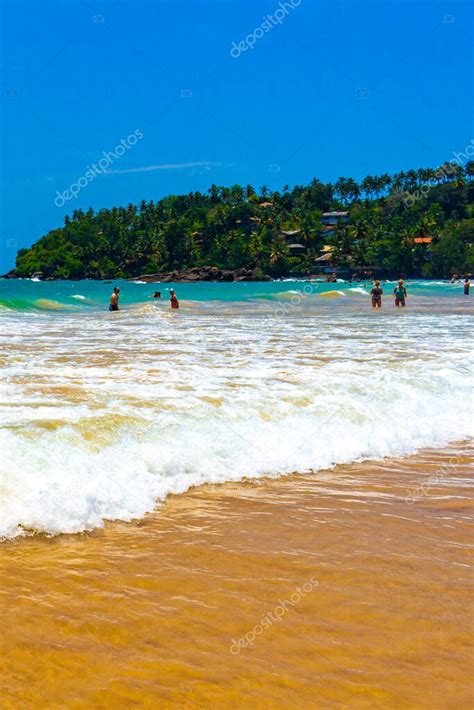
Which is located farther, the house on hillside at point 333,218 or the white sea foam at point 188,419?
the house on hillside at point 333,218

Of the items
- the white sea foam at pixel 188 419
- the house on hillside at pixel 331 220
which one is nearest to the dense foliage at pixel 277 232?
the house on hillside at pixel 331 220

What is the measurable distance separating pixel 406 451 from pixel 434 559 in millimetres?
2937

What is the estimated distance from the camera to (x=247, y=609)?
3346 millimetres

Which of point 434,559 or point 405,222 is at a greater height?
point 405,222

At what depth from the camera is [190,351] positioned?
13.8m

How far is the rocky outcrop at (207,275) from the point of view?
444ft

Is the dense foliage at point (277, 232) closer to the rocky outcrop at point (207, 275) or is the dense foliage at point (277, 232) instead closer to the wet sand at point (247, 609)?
the rocky outcrop at point (207, 275)

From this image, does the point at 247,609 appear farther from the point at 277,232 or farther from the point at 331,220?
the point at 331,220

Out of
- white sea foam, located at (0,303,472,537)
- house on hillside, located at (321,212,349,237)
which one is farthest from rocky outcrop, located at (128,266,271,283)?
white sea foam, located at (0,303,472,537)

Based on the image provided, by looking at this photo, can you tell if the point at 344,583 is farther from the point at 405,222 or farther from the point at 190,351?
the point at 405,222

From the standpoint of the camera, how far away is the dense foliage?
5074 inches

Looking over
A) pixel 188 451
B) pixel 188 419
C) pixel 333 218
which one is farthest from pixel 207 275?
pixel 188 451

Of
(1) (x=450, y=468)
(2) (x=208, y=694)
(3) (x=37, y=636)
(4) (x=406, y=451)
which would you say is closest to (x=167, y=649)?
(2) (x=208, y=694)

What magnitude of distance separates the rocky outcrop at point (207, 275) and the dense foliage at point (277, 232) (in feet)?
13.2
